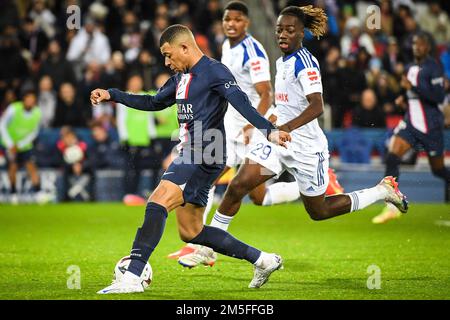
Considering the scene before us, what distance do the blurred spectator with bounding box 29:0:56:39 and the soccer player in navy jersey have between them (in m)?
12.1

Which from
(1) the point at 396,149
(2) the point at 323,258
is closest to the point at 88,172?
(1) the point at 396,149

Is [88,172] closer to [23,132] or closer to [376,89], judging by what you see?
[23,132]

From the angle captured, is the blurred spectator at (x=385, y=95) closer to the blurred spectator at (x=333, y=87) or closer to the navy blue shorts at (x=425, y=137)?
the blurred spectator at (x=333, y=87)

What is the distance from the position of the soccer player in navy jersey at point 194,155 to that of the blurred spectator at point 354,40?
1044 cm

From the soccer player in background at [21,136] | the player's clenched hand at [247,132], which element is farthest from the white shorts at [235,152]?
the soccer player in background at [21,136]

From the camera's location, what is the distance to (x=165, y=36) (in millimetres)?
7625

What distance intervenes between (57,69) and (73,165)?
2322 millimetres

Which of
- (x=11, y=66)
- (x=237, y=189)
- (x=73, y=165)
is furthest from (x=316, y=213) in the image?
(x=11, y=66)

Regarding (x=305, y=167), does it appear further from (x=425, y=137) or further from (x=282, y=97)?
(x=425, y=137)

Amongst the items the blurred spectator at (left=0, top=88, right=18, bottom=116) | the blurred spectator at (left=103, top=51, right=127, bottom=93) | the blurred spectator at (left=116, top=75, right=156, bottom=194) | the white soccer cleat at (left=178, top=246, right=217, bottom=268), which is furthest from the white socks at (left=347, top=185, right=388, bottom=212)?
the blurred spectator at (left=0, top=88, right=18, bottom=116)

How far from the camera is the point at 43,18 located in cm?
1966

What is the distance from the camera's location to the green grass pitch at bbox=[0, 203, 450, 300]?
7703mm

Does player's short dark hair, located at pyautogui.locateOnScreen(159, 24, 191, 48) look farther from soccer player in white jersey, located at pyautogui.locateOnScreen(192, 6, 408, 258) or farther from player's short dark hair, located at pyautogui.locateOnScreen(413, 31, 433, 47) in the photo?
player's short dark hair, located at pyautogui.locateOnScreen(413, 31, 433, 47)
